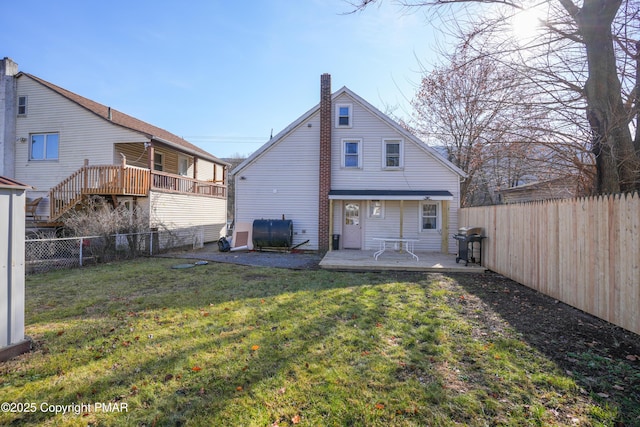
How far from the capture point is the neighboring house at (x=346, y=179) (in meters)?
13.1

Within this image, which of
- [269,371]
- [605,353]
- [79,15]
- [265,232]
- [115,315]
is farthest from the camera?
[265,232]

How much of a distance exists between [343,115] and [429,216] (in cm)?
600

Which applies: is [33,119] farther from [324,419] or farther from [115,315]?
[324,419]

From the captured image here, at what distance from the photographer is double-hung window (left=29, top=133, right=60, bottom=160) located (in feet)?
50.3

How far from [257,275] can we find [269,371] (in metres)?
5.09

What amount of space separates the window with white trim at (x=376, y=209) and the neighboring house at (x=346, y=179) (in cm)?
4

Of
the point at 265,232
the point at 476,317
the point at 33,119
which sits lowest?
the point at 476,317

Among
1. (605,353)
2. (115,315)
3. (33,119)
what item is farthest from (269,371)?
(33,119)

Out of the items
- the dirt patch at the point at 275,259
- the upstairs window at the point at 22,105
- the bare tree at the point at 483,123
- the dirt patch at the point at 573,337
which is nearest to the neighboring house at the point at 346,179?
the dirt patch at the point at 275,259

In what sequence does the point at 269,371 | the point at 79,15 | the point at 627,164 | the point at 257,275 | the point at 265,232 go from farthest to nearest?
the point at 265,232 → the point at 79,15 → the point at 257,275 → the point at 627,164 → the point at 269,371

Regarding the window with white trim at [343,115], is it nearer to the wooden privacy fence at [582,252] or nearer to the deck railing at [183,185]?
the wooden privacy fence at [582,252]

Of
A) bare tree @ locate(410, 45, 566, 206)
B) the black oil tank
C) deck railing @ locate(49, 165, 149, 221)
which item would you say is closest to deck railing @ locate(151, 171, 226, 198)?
deck railing @ locate(49, 165, 149, 221)

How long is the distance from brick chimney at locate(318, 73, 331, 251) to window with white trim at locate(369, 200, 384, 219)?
194 centimetres

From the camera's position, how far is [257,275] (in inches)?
319
